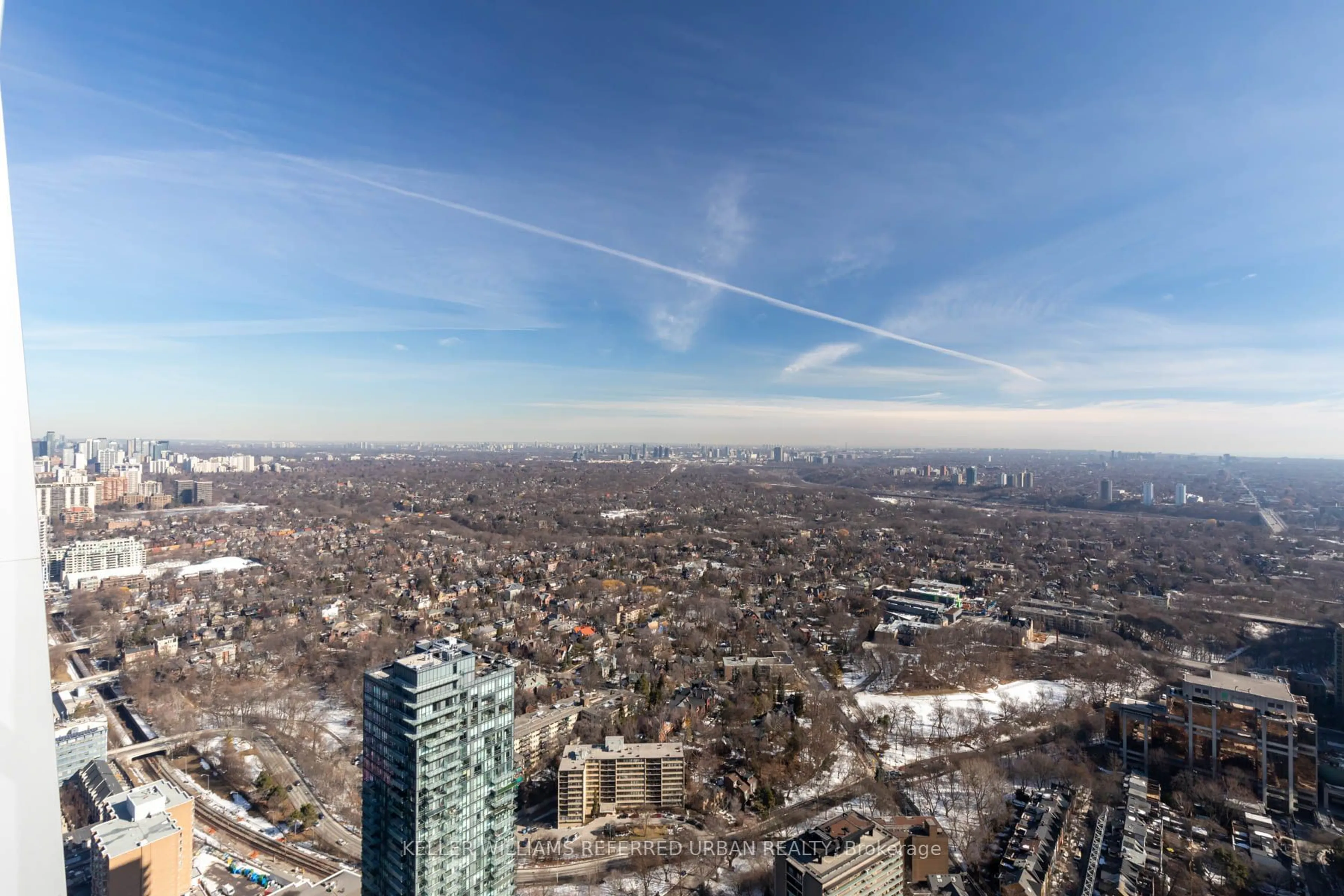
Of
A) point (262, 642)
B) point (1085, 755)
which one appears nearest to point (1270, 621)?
point (1085, 755)

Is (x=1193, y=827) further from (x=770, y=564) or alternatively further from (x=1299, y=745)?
(x=770, y=564)

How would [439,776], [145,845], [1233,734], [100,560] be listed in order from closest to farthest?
1. [439,776]
2. [145,845]
3. [1233,734]
4. [100,560]

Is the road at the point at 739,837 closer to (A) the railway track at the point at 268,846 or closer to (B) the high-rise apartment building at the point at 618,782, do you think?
(B) the high-rise apartment building at the point at 618,782

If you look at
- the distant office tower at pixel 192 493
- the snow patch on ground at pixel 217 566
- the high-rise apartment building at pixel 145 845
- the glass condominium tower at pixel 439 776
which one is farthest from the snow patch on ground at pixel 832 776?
the distant office tower at pixel 192 493

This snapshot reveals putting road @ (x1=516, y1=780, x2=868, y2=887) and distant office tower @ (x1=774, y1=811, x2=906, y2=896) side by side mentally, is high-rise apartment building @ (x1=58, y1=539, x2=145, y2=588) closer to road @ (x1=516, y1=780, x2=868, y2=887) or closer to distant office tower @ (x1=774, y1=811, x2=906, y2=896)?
road @ (x1=516, y1=780, x2=868, y2=887)

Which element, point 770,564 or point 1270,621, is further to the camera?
point 770,564

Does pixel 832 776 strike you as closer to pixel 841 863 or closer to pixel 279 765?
pixel 841 863

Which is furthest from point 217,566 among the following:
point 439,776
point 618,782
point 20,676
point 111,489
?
point 20,676
